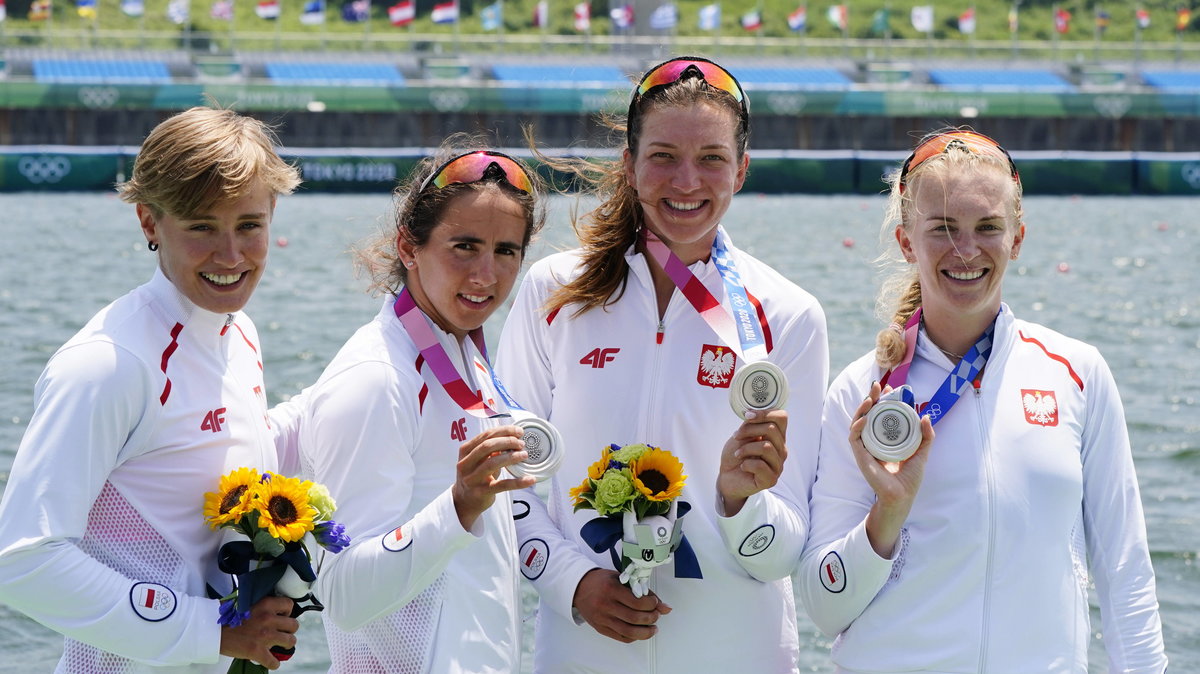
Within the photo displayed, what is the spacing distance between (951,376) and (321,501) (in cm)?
159

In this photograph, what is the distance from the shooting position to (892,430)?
3.38 meters

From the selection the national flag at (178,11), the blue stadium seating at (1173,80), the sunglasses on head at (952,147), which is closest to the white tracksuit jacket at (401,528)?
the sunglasses on head at (952,147)

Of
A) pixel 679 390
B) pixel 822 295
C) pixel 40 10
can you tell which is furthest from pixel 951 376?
pixel 40 10

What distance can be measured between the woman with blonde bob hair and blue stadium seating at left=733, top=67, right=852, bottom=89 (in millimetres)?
46438

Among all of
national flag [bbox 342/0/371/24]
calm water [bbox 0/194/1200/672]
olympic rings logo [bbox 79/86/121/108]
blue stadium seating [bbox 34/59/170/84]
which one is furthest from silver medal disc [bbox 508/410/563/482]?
national flag [bbox 342/0/371/24]

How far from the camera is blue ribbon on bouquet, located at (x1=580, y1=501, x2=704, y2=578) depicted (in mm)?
3574

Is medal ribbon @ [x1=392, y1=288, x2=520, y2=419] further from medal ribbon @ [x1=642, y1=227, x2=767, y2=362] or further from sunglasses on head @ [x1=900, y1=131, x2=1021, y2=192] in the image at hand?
sunglasses on head @ [x1=900, y1=131, x2=1021, y2=192]

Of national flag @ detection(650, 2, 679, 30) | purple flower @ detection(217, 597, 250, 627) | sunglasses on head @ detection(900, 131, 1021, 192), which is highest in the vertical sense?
national flag @ detection(650, 2, 679, 30)

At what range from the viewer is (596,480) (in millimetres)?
3578

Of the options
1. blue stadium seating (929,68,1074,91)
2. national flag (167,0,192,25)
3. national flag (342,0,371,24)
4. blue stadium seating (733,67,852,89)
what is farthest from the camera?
national flag (342,0,371,24)

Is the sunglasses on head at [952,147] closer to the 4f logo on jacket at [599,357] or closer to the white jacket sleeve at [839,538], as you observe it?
the white jacket sleeve at [839,538]

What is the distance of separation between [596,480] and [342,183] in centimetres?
3102

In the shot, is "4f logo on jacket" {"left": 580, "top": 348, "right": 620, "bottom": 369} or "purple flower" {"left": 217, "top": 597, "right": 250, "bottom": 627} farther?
"4f logo on jacket" {"left": 580, "top": 348, "right": 620, "bottom": 369}

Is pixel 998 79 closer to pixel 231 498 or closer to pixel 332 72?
pixel 332 72
